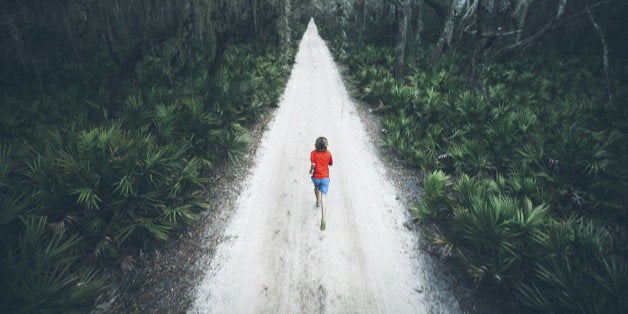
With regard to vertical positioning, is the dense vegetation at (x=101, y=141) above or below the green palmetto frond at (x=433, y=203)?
above

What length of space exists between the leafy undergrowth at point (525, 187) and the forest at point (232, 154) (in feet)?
0.11

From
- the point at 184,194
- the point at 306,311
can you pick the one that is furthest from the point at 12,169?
the point at 306,311

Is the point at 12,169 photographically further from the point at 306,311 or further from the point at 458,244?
the point at 458,244

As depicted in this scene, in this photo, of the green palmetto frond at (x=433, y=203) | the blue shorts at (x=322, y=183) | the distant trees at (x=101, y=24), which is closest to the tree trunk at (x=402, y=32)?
the distant trees at (x=101, y=24)

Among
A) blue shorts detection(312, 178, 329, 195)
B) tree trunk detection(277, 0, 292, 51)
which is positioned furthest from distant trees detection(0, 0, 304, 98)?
blue shorts detection(312, 178, 329, 195)

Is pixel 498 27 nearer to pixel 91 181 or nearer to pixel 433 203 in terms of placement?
pixel 433 203

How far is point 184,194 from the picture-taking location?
17.2 feet

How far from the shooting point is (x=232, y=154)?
6.62 meters

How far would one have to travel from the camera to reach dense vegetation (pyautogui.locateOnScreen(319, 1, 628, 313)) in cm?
332

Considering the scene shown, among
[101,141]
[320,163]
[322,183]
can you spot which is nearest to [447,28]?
[320,163]

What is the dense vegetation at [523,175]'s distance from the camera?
10.9 ft

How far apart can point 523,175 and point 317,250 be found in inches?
180

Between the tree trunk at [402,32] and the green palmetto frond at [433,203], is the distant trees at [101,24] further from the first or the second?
the green palmetto frond at [433,203]

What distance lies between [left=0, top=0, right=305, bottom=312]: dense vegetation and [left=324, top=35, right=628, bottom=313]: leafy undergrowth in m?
4.89
